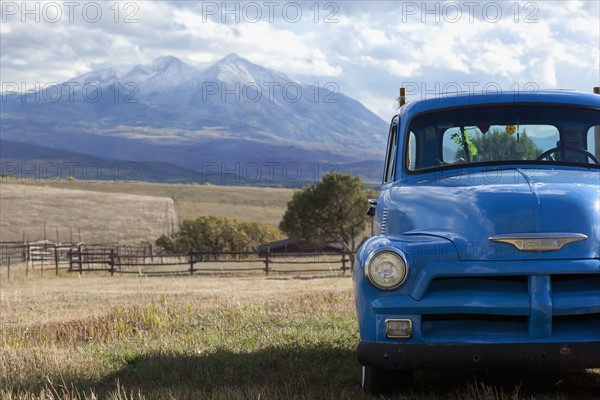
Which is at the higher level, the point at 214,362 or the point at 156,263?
the point at 214,362

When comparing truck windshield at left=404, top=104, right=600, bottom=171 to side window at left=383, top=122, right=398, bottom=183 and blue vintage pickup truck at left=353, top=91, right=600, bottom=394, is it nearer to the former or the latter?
side window at left=383, top=122, right=398, bottom=183

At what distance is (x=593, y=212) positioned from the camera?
234 inches

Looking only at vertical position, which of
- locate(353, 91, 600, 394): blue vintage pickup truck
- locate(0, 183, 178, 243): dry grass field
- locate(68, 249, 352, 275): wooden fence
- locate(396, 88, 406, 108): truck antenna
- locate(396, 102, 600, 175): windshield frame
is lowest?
locate(68, 249, 352, 275): wooden fence

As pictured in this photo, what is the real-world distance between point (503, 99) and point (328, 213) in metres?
60.8

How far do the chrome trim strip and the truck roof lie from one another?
2177mm

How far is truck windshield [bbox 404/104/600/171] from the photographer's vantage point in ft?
24.5

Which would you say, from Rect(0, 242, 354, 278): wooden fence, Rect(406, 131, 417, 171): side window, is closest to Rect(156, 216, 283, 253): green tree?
Rect(0, 242, 354, 278): wooden fence

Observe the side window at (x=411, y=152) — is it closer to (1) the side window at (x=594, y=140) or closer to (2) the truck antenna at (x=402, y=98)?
(2) the truck antenna at (x=402, y=98)

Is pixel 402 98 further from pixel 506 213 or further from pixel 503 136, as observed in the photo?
pixel 506 213

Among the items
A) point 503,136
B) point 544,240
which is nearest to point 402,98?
point 503,136

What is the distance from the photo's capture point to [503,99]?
25.3 feet

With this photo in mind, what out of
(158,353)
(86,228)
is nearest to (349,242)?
(86,228)

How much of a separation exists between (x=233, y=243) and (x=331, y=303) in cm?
5410

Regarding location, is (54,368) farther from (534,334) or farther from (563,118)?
(563,118)
